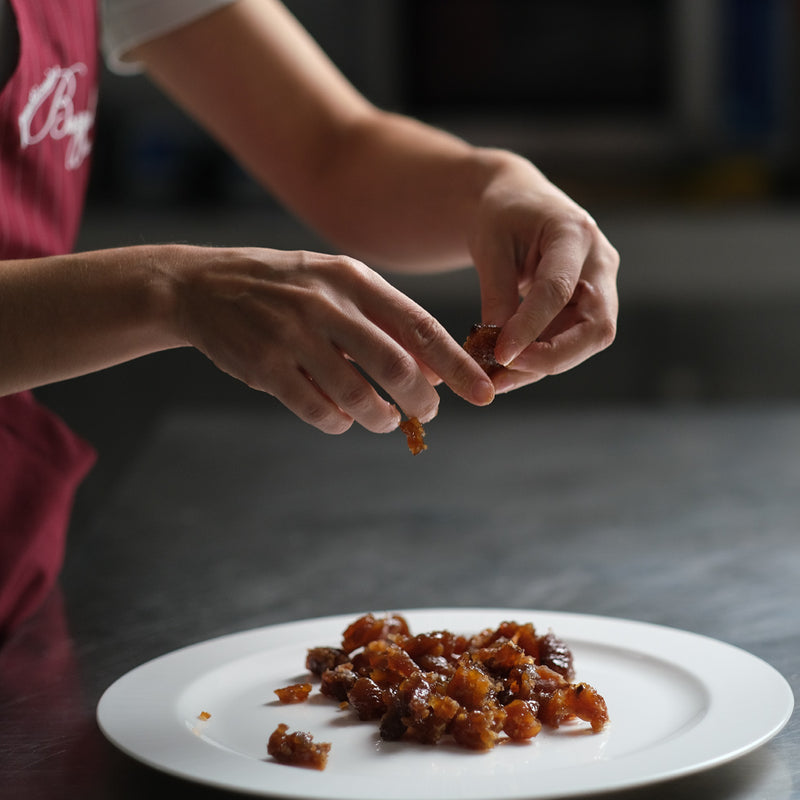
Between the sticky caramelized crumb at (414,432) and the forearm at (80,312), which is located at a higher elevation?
the forearm at (80,312)

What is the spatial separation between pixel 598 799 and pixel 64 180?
2.67 feet

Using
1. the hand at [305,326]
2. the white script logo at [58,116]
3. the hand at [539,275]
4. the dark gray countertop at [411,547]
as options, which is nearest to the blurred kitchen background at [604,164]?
the dark gray countertop at [411,547]

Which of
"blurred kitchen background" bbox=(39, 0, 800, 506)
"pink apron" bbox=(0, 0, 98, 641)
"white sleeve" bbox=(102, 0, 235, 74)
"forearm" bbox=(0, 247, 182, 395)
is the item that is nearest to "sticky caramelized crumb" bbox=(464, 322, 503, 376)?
"forearm" bbox=(0, 247, 182, 395)

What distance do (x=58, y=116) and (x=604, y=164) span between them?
2.84 metres

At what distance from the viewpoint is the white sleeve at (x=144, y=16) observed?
4.25 feet

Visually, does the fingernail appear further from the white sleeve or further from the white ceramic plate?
the white sleeve

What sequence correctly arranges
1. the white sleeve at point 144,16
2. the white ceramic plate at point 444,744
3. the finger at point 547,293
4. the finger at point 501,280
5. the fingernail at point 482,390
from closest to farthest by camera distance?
the white ceramic plate at point 444,744 < the fingernail at point 482,390 < the finger at point 547,293 < the finger at point 501,280 < the white sleeve at point 144,16

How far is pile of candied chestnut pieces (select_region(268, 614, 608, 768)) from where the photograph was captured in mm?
735

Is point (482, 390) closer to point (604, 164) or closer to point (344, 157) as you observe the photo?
point (344, 157)

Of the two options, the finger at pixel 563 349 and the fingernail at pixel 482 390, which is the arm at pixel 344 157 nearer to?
the finger at pixel 563 349

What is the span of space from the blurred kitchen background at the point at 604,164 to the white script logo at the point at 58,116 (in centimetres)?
186

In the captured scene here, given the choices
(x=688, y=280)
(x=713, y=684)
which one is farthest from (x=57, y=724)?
(x=688, y=280)

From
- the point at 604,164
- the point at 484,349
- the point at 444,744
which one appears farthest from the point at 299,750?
the point at 604,164

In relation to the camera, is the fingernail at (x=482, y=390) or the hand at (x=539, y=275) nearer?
the fingernail at (x=482, y=390)
